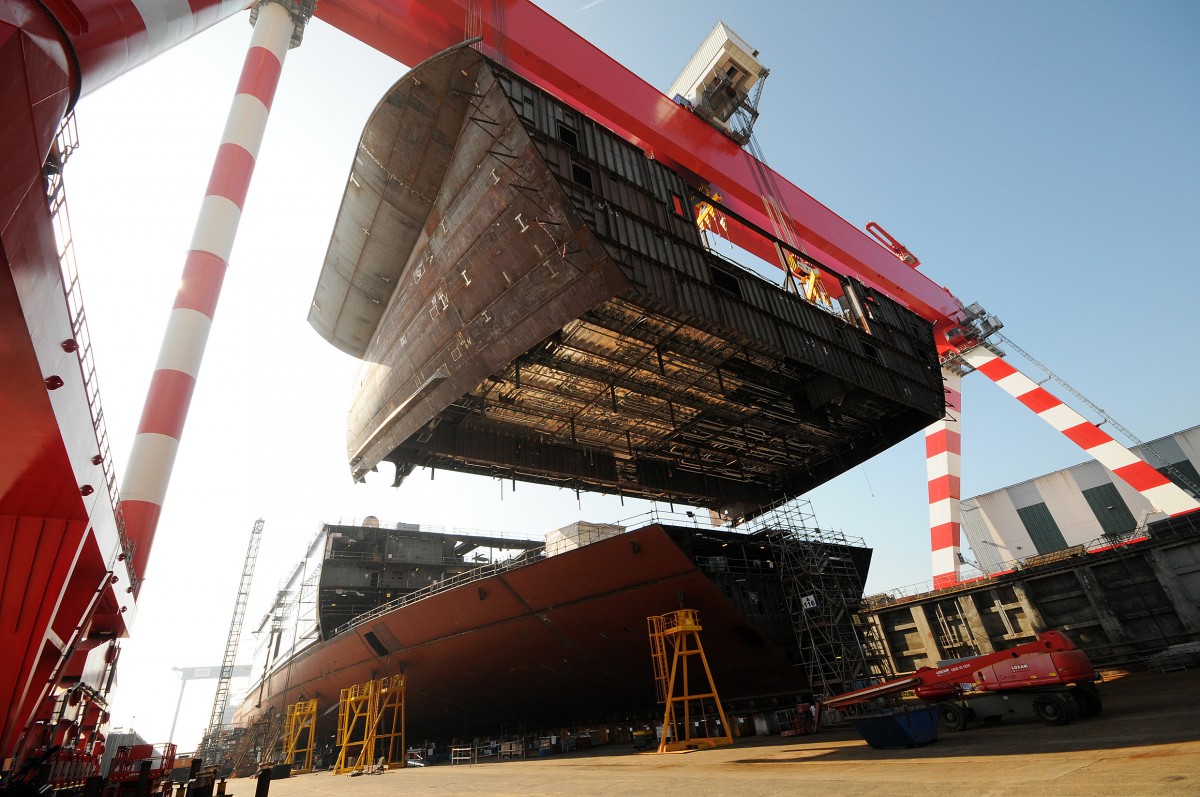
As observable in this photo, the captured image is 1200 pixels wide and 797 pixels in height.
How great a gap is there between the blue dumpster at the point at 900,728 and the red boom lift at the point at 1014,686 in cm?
162

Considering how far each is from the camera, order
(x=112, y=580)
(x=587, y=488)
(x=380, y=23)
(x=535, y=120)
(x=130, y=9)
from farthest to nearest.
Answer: (x=587, y=488) < (x=380, y=23) < (x=535, y=120) < (x=112, y=580) < (x=130, y=9)

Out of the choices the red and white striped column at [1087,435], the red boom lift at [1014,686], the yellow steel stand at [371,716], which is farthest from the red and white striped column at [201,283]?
the red and white striped column at [1087,435]

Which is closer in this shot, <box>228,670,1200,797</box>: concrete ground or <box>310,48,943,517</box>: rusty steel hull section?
<box>228,670,1200,797</box>: concrete ground

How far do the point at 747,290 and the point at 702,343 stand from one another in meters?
1.92

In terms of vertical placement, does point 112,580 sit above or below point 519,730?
above

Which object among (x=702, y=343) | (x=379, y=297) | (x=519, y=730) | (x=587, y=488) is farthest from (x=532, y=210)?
(x=519, y=730)

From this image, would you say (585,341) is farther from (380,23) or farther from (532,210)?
(380,23)

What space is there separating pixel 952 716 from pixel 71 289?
15223mm

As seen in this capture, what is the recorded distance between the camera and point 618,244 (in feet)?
41.4

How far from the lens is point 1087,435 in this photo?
2542cm

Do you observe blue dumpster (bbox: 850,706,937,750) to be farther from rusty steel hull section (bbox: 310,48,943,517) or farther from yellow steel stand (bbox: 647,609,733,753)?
rusty steel hull section (bbox: 310,48,943,517)

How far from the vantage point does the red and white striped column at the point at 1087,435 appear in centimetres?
2242

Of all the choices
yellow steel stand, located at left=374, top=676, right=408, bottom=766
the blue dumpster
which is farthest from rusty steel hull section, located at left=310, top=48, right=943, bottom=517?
the blue dumpster

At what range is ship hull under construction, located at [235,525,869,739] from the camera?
1491 centimetres
